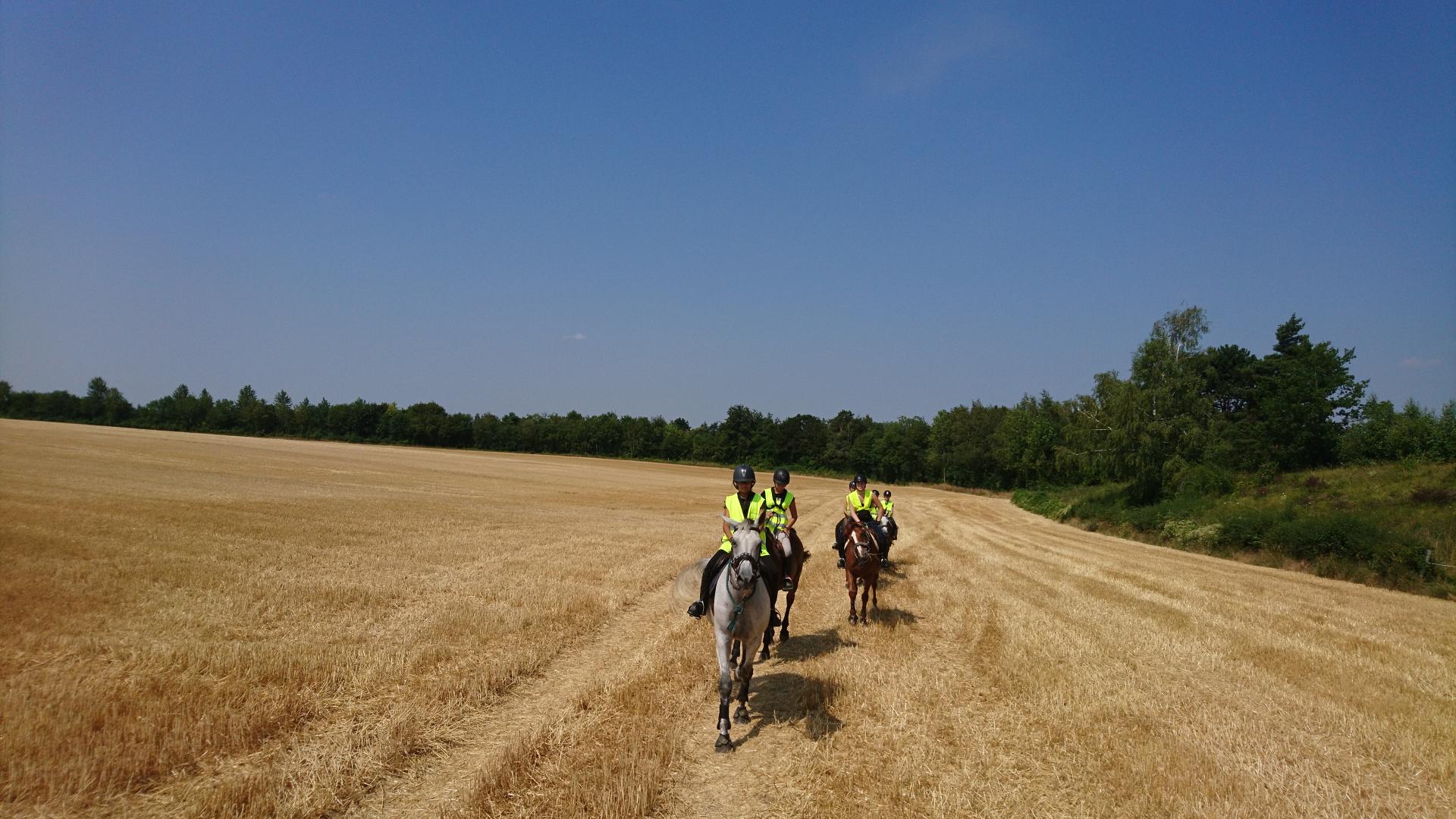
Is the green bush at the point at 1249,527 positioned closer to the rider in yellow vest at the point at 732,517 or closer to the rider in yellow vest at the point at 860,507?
the rider in yellow vest at the point at 860,507

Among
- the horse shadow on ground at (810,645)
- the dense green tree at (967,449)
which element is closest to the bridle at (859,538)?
the horse shadow on ground at (810,645)

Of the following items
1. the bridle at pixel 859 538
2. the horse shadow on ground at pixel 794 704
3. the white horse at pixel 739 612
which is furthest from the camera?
the bridle at pixel 859 538

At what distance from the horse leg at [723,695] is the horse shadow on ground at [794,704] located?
289mm

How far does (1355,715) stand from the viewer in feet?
26.6

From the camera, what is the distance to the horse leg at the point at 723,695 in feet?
23.0

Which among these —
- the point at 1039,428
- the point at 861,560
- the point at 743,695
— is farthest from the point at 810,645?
the point at 1039,428

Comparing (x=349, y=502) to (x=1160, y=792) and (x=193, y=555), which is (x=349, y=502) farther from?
(x=1160, y=792)

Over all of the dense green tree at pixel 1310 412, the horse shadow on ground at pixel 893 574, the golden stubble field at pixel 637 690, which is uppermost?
the dense green tree at pixel 1310 412

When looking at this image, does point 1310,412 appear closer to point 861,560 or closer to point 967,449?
point 861,560

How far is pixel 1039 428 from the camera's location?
86938 millimetres

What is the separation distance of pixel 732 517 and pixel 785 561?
156 centimetres

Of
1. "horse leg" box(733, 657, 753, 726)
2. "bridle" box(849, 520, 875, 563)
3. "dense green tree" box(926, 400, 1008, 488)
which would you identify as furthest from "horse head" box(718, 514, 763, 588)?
"dense green tree" box(926, 400, 1008, 488)

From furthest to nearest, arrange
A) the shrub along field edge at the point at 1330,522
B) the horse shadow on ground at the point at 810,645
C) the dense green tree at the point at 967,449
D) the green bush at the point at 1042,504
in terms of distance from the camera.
Result: the dense green tree at the point at 967,449, the green bush at the point at 1042,504, the shrub along field edge at the point at 1330,522, the horse shadow on ground at the point at 810,645

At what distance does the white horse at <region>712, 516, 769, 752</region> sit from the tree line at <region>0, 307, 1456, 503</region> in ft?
127
